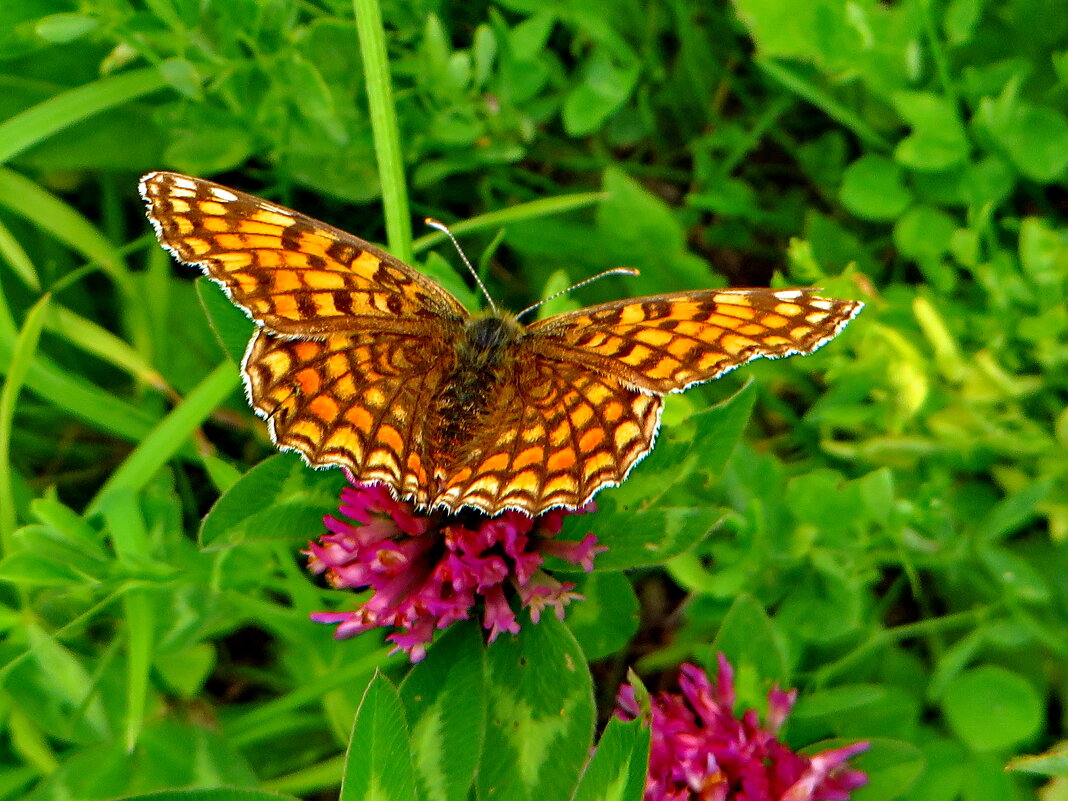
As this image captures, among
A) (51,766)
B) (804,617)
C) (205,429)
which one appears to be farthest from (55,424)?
(804,617)

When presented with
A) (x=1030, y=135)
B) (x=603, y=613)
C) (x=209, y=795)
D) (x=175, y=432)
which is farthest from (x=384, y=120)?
(x=1030, y=135)

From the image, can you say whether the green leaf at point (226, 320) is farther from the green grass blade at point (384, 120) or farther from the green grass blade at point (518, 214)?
the green grass blade at point (518, 214)

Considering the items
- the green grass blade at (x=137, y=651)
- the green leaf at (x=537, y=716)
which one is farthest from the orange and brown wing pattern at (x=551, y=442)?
the green grass blade at (x=137, y=651)

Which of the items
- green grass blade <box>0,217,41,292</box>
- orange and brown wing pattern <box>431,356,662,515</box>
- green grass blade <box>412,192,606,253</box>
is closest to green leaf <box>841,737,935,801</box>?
orange and brown wing pattern <box>431,356,662,515</box>

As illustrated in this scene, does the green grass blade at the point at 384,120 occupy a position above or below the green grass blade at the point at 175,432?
above

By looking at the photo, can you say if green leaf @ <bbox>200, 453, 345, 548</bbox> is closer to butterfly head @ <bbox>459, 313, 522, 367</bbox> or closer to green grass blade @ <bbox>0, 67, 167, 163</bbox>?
butterfly head @ <bbox>459, 313, 522, 367</bbox>

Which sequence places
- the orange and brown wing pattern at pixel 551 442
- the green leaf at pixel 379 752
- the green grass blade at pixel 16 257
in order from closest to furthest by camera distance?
the green leaf at pixel 379 752 < the orange and brown wing pattern at pixel 551 442 < the green grass blade at pixel 16 257

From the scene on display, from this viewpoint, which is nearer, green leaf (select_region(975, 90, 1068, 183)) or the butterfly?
the butterfly
